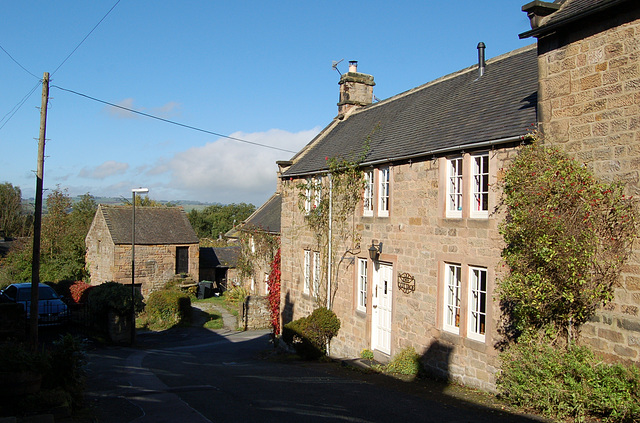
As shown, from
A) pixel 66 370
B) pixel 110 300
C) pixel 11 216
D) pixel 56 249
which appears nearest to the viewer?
pixel 66 370

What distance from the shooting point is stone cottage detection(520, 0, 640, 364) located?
7422 millimetres

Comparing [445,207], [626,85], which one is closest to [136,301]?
[445,207]

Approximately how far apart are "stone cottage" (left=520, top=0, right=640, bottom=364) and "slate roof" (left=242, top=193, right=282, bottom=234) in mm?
19974

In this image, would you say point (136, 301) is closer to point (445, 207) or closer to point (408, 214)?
point (408, 214)

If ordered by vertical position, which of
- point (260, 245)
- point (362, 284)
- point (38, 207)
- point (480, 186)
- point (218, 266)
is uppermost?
point (480, 186)

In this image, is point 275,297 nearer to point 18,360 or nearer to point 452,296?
point 452,296

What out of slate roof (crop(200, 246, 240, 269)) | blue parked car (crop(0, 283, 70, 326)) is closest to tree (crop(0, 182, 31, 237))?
slate roof (crop(200, 246, 240, 269))

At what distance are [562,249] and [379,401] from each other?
4086 mm

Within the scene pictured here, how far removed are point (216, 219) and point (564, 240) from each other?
88.1m

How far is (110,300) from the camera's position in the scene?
18.8 meters

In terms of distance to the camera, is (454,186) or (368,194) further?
(368,194)

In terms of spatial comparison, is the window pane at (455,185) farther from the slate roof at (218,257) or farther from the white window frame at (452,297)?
the slate roof at (218,257)

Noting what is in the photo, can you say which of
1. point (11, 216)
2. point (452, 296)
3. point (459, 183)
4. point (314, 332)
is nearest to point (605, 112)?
point (459, 183)

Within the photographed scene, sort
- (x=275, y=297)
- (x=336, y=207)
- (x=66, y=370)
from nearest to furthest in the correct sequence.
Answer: (x=66, y=370)
(x=336, y=207)
(x=275, y=297)
